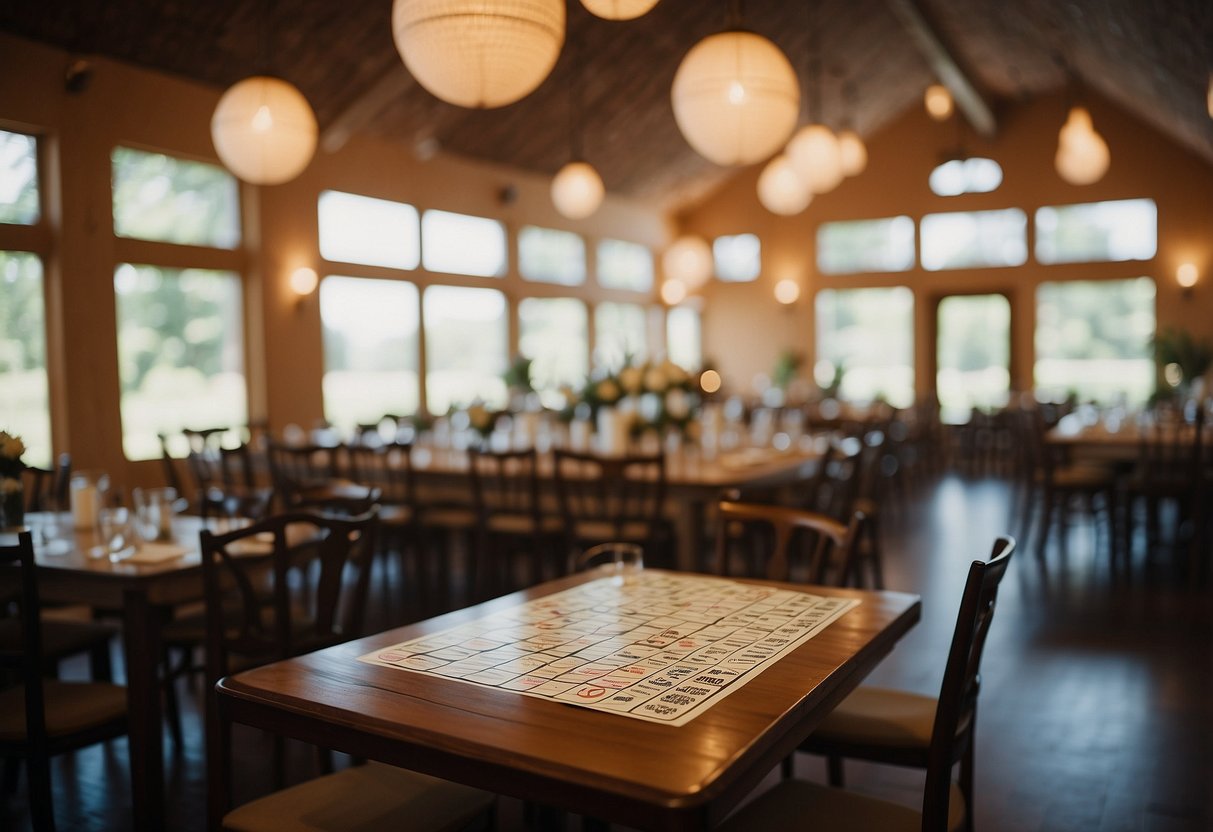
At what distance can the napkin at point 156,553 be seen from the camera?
3033 millimetres

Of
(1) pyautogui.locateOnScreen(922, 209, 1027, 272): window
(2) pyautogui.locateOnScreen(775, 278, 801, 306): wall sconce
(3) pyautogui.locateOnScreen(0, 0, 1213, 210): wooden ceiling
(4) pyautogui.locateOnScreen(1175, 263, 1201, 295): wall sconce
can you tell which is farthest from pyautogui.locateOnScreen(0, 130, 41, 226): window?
(4) pyautogui.locateOnScreen(1175, 263, 1201, 295): wall sconce

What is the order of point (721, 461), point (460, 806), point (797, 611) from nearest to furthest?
point (460, 806)
point (797, 611)
point (721, 461)

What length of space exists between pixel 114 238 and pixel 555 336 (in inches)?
236

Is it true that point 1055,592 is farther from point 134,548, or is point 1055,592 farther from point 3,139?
point 3,139

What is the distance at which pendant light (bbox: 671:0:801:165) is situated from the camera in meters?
3.37

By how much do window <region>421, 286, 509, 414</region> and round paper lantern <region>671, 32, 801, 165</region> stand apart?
6482 millimetres

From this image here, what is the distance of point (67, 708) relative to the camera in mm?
2701

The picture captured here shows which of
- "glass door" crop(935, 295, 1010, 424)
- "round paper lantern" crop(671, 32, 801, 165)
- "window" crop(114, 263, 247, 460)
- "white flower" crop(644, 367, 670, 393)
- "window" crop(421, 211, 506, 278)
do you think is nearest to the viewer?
"round paper lantern" crop(671, 32, 801, 165)

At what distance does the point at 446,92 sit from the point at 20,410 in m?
5.01

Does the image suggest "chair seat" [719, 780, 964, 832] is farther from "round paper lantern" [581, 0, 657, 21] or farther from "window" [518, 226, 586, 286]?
"window" [518, 226, 586, 286]

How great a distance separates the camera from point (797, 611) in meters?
2.32

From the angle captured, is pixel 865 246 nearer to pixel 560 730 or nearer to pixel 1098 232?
pixel 1098 232

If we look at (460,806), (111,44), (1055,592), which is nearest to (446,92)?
(460,806)

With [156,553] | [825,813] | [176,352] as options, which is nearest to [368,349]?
[176,352]
